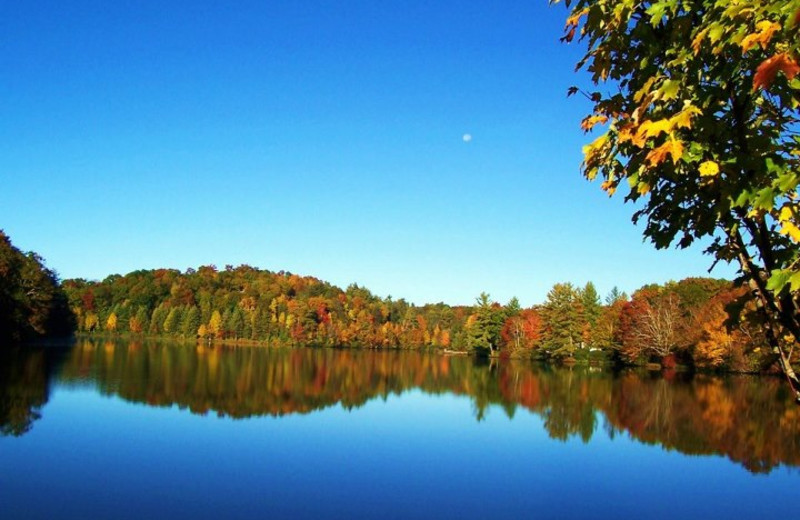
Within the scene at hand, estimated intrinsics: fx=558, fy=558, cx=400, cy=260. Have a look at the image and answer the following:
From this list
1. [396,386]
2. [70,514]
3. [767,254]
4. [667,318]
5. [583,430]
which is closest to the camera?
[767,254]

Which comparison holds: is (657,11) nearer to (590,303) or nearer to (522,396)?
(522,396)

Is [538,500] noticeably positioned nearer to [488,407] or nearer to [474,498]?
[474,498]

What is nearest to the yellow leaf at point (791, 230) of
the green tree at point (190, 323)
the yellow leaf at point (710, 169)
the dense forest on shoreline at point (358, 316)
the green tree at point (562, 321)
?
the yellow leaf at point (710, 169)

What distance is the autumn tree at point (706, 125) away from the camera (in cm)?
244

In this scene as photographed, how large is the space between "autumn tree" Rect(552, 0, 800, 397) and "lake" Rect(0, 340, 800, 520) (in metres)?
8.98

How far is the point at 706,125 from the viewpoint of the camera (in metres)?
2.71

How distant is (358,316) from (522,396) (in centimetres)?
7344

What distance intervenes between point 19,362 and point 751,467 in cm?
3778

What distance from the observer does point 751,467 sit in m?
14.7

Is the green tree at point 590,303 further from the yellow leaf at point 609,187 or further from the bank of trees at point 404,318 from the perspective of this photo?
the yellow leaf at point 609,187

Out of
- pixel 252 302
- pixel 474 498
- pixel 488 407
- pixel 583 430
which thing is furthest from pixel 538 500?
pixel 252 302

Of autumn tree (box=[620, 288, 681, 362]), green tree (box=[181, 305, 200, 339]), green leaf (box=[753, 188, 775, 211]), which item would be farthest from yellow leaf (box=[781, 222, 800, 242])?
green tree (box=[181, 305, 200, 339])

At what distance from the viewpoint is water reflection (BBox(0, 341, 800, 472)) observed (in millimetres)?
18547

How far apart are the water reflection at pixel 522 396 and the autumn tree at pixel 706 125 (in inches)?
576
